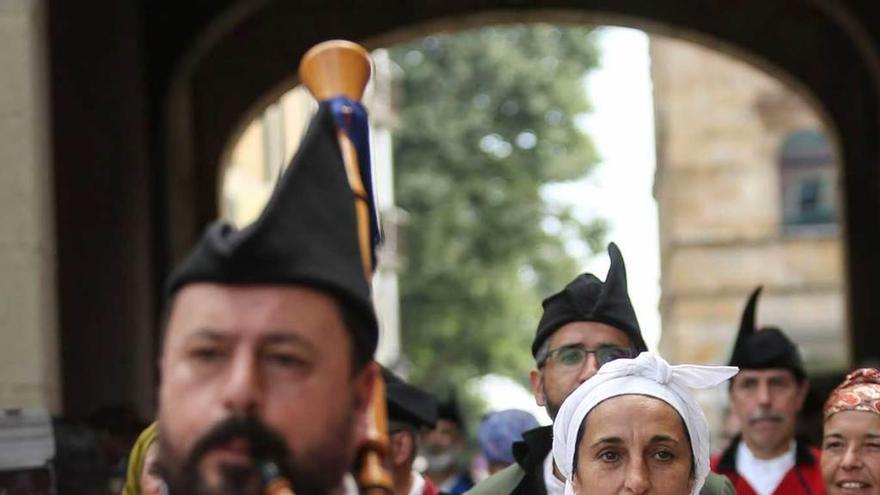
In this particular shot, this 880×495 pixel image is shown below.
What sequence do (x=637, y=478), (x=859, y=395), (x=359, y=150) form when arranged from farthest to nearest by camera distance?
1. (x=859, y=395)
2. (x=637, y=478)
3. (x=359, y=150)

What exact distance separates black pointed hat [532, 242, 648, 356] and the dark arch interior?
9.29 metres

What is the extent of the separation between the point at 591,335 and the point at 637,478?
1.57 metres

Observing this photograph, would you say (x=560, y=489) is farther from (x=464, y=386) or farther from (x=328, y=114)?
(x=464, y=386)

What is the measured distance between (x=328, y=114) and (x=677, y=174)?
36864mm

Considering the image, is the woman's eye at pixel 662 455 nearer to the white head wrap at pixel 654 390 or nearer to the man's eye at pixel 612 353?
the white head wrap at pixel 654 390

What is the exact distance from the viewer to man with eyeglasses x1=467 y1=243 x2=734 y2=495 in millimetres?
6391

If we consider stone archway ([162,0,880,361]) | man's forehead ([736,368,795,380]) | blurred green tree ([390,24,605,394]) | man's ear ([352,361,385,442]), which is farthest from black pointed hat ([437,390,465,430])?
blurred green tree ([390,24,605,394])

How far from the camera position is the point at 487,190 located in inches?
1672

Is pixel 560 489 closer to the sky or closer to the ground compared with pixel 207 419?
closer to the ground

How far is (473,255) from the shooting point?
139 feet

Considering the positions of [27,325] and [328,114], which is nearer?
[328,114]

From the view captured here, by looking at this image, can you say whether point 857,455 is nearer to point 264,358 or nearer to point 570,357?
point 570,357

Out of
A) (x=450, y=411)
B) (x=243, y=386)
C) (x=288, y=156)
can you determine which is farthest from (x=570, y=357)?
(x=288, y=156)

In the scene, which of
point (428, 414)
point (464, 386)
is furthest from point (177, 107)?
point (464, 386)
